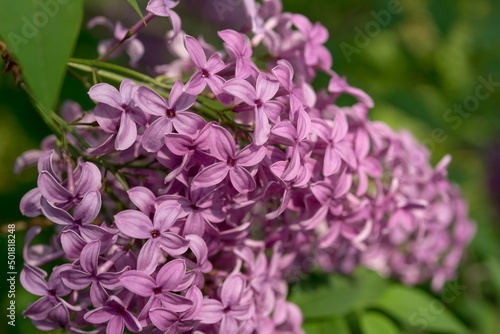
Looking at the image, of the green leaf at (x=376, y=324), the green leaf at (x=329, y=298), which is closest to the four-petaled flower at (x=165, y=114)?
the green leaf at (x=329, y=298)

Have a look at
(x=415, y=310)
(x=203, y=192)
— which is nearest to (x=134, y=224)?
(x=203, y=192)

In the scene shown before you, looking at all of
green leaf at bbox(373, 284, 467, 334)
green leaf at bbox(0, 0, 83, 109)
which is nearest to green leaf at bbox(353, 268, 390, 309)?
green leaf at bbox(373, 284, 467, 334)

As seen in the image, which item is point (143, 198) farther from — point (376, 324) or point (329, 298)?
point (376, 324)

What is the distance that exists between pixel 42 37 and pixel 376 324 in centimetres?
129

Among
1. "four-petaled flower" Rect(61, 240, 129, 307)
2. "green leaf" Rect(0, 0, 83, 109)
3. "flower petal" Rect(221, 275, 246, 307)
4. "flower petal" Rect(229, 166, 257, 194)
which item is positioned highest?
"green leaf" Rect(0, 0, 83, 109)

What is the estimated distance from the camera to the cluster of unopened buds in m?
0.99

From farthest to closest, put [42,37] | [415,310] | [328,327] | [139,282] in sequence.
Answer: [415,310] < [328,327] < [139,282] < [42,37]

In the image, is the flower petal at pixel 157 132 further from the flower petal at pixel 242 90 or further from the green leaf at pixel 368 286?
the green leaf at pixel 368 286

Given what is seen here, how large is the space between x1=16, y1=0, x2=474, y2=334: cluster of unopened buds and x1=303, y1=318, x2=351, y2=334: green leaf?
0.65ft

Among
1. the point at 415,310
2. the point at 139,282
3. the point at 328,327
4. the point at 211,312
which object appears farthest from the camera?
the point at 415,310

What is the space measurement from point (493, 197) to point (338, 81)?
8.85 feet

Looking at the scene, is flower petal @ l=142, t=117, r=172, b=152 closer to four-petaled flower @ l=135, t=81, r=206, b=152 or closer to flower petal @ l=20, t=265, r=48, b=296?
four-petaled flower @ l=135, t=81, r=206, b=152

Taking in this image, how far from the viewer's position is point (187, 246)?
3.33ft

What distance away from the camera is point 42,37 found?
788mm
